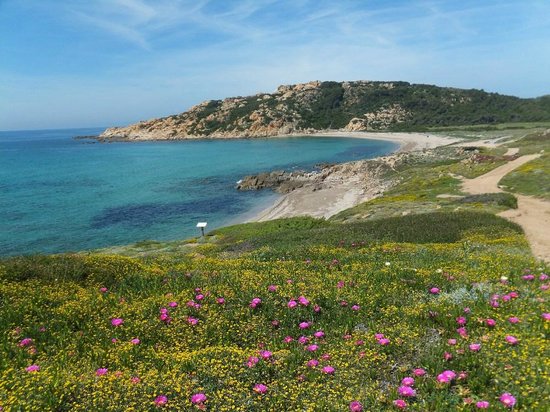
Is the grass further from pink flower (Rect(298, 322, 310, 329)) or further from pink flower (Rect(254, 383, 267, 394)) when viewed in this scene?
pink flower (Rect(254, 383, 267, 394))

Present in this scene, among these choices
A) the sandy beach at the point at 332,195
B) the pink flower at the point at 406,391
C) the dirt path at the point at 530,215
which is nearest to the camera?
the pink flower at the point at 406,391

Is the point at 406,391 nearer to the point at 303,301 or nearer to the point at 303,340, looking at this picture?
the point at 303,340

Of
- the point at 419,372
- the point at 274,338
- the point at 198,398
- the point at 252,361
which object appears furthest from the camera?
the point at 274,338

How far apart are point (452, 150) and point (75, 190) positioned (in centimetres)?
8455

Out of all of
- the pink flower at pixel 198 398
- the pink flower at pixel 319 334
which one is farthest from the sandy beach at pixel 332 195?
the pink flower at pixel 198 398

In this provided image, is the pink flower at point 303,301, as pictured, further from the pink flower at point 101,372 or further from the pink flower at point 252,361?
the pink flower at point 101,372

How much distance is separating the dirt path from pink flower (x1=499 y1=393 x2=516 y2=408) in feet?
48.1

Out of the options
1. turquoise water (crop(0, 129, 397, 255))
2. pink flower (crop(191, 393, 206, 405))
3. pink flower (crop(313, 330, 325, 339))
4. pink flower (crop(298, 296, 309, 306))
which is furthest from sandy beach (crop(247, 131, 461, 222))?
pink flower (crop(191, 393, 206, 405))

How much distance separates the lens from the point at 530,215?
96.9ft

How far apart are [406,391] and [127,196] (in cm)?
7547

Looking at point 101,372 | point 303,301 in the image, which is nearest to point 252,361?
point 101,372

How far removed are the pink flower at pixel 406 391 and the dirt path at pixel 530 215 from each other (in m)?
15.0

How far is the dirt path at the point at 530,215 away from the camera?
843 inches

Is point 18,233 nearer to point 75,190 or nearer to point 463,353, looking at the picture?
point 75,190
